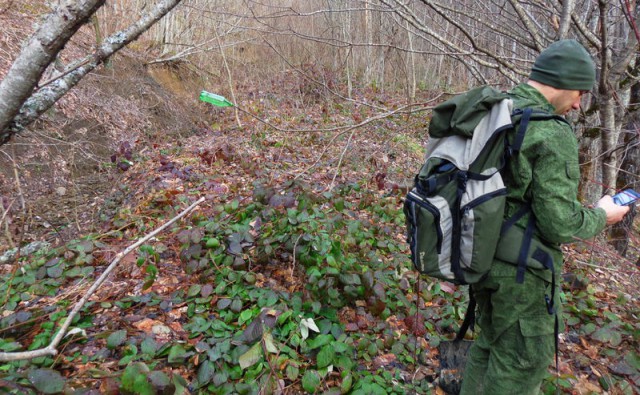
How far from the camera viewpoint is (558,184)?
1472 mm

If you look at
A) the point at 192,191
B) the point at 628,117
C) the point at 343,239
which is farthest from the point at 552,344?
the point at 192,191

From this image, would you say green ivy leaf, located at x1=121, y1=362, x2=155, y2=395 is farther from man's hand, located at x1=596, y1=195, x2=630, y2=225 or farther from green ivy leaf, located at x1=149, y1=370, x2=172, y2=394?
man's hand, located at x1=596, y1=195, x2=630, y2=225

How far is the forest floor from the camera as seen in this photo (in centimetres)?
215

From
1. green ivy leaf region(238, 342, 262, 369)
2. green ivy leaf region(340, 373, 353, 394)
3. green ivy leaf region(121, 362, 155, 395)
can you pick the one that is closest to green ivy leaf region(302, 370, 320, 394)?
green ivy leaf region(340, 373, 353, 394)

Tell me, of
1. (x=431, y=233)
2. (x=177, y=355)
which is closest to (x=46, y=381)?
(x=177, y=355)

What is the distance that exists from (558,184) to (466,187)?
347mm

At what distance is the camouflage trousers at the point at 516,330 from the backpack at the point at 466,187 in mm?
157

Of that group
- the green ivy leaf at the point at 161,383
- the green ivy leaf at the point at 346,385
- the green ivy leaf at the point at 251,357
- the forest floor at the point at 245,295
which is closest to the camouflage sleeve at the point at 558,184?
the forest floor at the point at 245,295

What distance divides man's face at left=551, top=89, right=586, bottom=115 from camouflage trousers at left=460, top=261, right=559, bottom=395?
2.42 ft

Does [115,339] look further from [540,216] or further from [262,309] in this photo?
[540,216]

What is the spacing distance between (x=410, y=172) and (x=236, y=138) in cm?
340

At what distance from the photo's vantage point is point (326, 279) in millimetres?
2764

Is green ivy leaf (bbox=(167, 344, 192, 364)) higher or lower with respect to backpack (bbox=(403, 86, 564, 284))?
lower

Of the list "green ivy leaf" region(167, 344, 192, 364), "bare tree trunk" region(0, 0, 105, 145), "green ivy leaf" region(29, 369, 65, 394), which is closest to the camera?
"bare tree trunk" region(0, 0, 105, 145)
